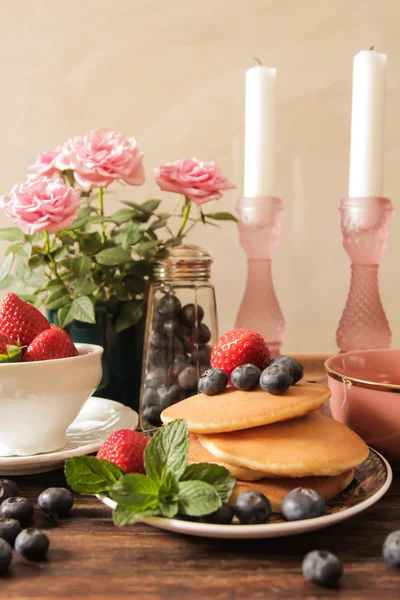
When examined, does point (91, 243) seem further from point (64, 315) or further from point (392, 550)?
point (392, 550)

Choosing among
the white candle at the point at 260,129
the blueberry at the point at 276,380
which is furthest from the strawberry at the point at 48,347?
the white candle at the point at 260,129

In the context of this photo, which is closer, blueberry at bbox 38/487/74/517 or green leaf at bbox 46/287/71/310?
blueberry at bbox 38/487/74/517

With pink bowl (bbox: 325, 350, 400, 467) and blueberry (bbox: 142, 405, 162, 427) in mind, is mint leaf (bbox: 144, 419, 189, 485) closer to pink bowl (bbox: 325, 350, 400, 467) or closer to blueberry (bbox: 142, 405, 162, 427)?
pink bowl (bbox: 325, 350, 400, 467)

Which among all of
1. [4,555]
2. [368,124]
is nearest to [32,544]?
[4,555]

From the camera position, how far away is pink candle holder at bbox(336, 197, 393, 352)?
101 cm

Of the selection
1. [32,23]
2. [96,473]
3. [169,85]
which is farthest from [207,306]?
[32,23]

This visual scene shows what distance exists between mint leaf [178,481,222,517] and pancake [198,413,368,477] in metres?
0.04

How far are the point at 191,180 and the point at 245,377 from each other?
1.56ft

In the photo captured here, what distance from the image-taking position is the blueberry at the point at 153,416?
34.5 inches

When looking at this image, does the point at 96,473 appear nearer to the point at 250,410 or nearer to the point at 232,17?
the point at 250,410

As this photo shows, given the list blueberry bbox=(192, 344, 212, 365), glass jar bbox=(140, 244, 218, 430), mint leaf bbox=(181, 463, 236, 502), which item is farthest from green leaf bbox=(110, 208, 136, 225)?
mint leaf bbox=(181, 463, 236, 502)

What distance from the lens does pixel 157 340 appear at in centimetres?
91

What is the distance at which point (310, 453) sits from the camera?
53cm

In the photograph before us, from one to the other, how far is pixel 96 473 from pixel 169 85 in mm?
1039
